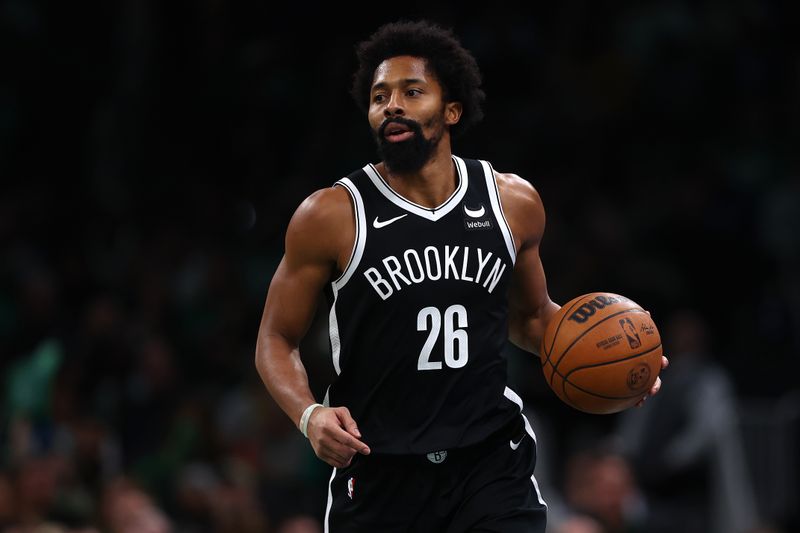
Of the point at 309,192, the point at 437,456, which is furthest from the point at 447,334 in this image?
the point at 309,192

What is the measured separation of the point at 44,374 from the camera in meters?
9.63

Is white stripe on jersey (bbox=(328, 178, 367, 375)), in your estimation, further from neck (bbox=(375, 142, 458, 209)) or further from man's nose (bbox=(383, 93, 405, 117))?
man's nose (bbox=(383, 93, 405, 117))

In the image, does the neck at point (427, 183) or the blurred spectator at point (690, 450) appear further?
the blurred spectator at point (690, 450)

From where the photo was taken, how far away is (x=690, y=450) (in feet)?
31.6

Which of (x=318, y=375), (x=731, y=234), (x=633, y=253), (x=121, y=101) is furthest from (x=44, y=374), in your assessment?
(x=731, y=234)

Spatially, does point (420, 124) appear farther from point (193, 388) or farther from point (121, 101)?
point (121, 101)

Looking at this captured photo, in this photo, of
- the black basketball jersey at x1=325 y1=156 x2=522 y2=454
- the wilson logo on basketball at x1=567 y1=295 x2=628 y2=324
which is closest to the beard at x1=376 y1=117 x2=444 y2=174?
the black basketball jersey at x1=325 y1=156 x2=522 y2=454

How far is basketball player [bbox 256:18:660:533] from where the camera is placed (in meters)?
4.71

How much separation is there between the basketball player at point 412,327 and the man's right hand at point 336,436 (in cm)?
21

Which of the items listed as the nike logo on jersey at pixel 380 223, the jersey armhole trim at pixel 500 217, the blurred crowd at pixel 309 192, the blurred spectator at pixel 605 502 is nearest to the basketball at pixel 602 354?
the jersey armhole trim at pixel 500 217

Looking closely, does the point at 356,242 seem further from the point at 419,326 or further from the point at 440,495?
the point at 440,495

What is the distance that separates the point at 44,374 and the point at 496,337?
559 centimetres

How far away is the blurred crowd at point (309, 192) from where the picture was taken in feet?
32.3

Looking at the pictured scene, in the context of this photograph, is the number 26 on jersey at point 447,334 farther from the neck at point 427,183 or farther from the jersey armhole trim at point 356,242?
the neck at point 427,183
